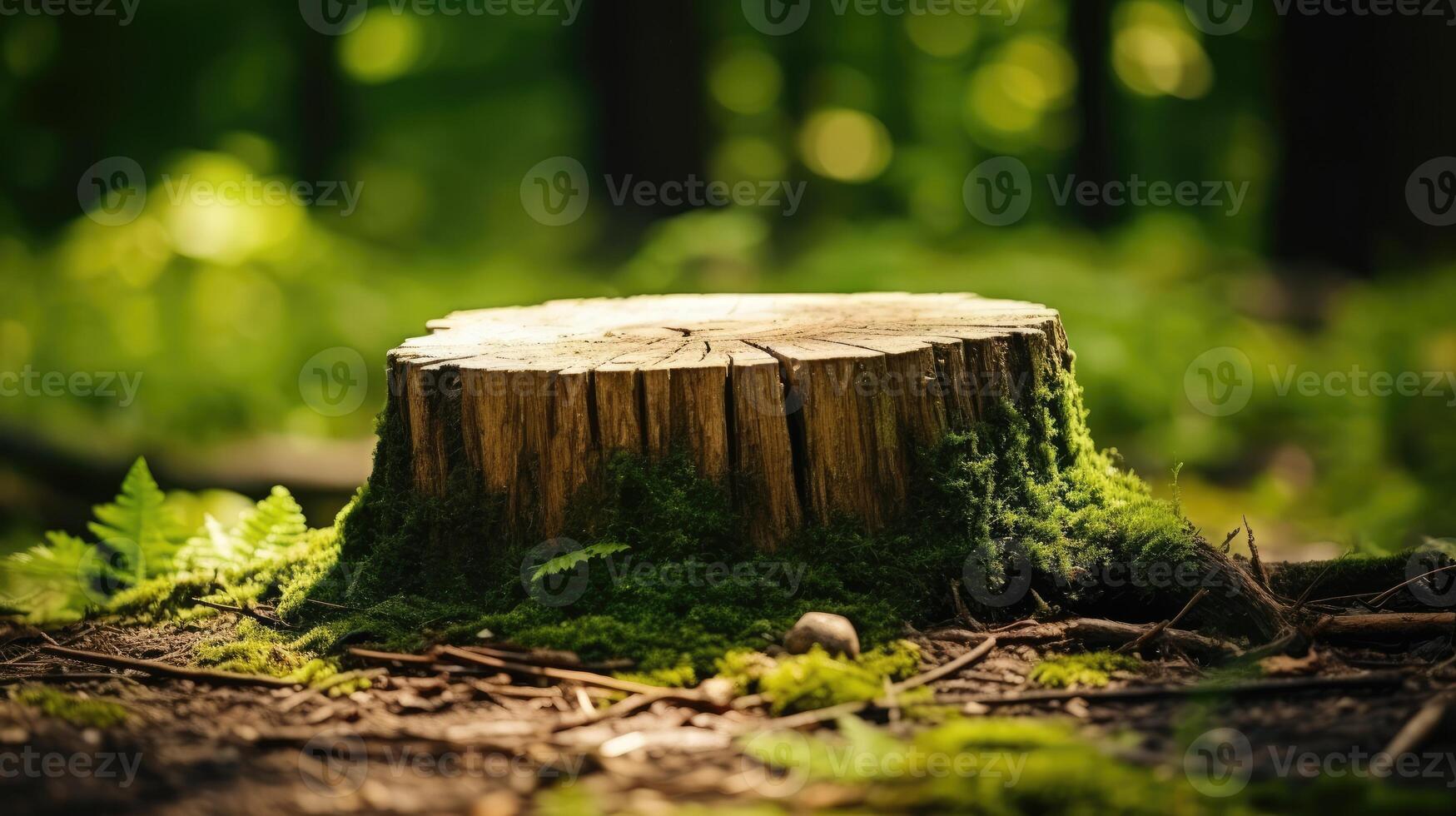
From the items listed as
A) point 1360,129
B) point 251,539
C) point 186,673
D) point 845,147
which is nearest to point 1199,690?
point 186,673

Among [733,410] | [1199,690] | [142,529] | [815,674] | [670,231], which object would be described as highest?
[670,231]

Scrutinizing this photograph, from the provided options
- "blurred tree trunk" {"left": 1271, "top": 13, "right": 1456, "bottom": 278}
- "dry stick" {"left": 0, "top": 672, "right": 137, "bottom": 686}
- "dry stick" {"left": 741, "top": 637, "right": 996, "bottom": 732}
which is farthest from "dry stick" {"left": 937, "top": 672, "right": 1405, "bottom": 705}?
"blurred tree trunk" {"left": 1271, "top": 13, "right": 1456, "bottom": 278}

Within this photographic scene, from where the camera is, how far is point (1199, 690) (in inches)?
116

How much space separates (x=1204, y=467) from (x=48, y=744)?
8013 millimetres

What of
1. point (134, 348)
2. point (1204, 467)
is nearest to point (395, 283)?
point (134, 348)

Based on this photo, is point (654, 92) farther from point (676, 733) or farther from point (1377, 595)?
point (676, 733)

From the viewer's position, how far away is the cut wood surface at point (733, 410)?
11.7 ft

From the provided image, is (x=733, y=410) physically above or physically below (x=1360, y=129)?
below

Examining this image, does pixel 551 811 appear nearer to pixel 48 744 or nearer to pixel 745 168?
pixel 48 744

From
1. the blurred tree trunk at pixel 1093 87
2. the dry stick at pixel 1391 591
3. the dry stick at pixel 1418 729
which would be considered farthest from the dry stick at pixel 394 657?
the blurred tree trunk at pixel 1093 87

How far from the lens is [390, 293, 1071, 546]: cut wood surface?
3.55m

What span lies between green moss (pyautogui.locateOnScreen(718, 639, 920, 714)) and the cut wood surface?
538 millimetres

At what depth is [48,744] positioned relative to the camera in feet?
8.86

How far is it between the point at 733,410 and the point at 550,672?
0.99m
